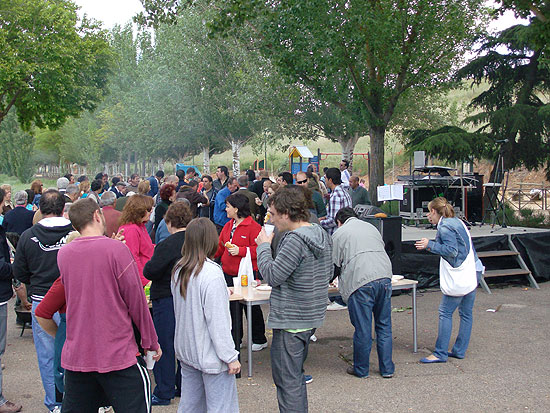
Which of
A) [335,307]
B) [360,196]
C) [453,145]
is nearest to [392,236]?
[335,307]

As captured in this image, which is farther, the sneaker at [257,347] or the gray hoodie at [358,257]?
the sneaker at [257,347]

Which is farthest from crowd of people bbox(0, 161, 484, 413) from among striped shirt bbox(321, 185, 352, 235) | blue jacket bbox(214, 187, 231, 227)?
blue jacket bbox(214, 187, 231, 227)

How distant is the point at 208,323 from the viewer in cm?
356

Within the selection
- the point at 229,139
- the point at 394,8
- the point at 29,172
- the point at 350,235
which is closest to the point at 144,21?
the point at 394,8

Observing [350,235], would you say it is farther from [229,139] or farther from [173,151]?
[173,151]

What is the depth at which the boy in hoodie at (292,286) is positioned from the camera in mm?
4023

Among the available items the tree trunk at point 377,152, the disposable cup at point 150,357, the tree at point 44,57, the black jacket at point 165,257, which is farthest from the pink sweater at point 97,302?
the tree at point 44,57

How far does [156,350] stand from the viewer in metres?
3.42

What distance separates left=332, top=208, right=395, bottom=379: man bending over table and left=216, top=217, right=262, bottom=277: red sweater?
0.85 m

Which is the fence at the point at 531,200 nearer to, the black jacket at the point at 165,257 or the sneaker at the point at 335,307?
the sneaker at the point at 335,307

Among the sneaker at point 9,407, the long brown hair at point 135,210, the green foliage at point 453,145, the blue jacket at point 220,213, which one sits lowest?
the sneaker at point 9,407

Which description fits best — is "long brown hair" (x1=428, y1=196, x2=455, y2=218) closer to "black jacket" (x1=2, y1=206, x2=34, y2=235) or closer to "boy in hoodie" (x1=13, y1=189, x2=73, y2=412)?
"boy in hoodie" (x1=13, y1=189, x2=73, y2=412)

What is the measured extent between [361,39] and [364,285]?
10.9 m

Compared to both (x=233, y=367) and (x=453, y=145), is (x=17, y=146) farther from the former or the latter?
(x=233, y=367)
